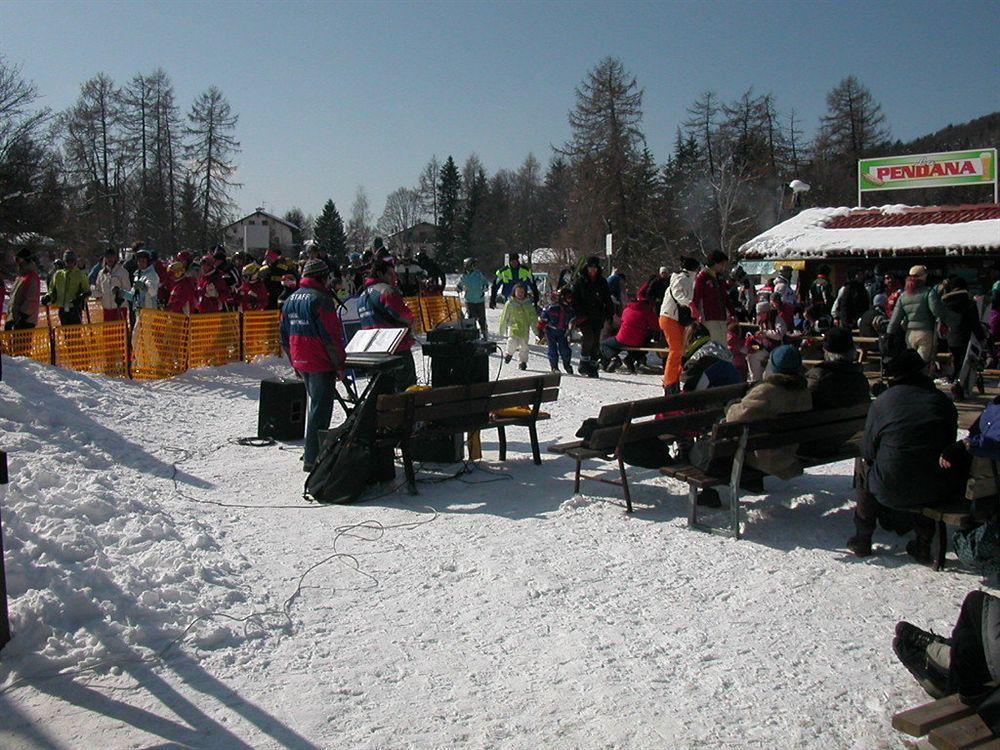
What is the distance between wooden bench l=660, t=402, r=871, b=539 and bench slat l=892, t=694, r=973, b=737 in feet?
8.62

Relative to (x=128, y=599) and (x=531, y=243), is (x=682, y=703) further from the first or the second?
(x=531, y=243)

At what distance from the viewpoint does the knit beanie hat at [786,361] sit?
6379mm

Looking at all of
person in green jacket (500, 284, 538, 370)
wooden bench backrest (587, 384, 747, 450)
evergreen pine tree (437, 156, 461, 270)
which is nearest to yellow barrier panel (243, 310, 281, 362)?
person in green jacket (500, 284, 538, 370)

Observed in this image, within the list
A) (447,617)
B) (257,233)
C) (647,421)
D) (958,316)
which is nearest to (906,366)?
(647,421)

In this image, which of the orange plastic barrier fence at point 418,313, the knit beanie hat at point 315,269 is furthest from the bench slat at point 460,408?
the orange plastic barrier fence at point 418,313

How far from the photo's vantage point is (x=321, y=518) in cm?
694

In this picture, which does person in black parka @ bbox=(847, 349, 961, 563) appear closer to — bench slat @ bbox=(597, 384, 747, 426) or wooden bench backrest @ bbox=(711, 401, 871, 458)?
wooden bench backrest @ bbox=(711, 401, 871, 458)

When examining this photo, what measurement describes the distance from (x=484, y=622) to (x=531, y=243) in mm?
83116

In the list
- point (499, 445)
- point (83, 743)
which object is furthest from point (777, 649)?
point (499, 445)

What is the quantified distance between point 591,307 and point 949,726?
39.1ft

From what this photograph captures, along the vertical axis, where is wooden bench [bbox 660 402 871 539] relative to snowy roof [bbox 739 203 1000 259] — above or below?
below

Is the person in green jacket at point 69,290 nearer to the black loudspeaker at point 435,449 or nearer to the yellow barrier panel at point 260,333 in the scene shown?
the yellow barrier panel at point 260,333

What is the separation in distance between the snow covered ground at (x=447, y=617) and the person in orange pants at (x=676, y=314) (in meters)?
3.33

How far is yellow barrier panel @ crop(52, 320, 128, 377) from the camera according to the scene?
12.6 meters
